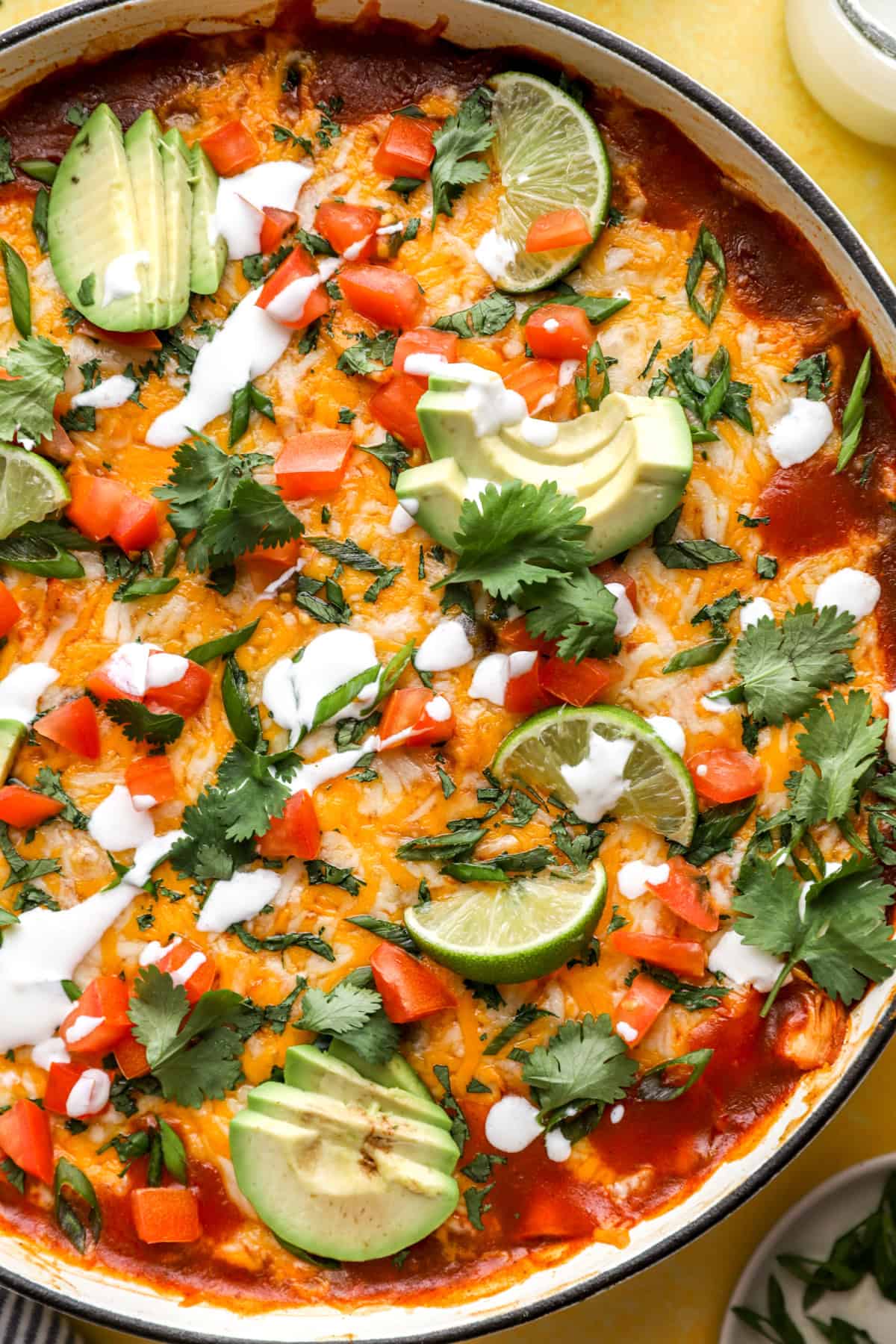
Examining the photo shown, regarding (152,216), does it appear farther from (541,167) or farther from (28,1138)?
(28,1138)

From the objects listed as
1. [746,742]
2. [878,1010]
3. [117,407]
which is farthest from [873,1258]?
[117,407]

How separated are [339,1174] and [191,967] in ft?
2.09

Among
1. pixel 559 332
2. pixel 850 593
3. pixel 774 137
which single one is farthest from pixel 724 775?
pixel 774 137

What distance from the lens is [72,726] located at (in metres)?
3.26

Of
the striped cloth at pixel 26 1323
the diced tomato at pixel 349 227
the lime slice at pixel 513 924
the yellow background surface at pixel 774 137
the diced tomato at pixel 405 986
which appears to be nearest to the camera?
the lime slice at pixel 513 924

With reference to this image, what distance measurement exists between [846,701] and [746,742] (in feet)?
0.90

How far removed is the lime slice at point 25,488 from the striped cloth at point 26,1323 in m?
2.21

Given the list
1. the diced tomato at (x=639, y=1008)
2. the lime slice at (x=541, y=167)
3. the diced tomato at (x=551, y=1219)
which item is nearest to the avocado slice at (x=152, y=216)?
the lime slice at (x=541, y=167)

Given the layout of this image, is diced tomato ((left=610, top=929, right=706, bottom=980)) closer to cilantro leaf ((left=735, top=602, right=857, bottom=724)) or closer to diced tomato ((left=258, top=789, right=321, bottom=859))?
cilantro leaf ((left=735, top=602, right=857, bottom=724))

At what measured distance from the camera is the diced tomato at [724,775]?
3.24 metres

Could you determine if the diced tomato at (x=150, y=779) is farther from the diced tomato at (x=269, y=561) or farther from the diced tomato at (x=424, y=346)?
the diced tomato at (x=424, y=346)

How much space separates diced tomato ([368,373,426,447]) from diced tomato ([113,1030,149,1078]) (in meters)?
1.75

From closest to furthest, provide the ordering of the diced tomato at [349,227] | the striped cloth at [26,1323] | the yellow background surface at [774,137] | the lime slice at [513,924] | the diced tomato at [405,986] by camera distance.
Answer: the lime slice at [513,924] < the diced tomato at [405,986] < the diced tomato at [349,227] < the striped cloth at [26,1323] < the yellow background surface at [774,137]

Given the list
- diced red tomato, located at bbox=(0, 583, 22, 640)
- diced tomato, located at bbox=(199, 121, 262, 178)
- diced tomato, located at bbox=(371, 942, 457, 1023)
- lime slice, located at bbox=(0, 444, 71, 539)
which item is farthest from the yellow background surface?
diced red tomato, located at bbox=(0, 583, 22, 640)
